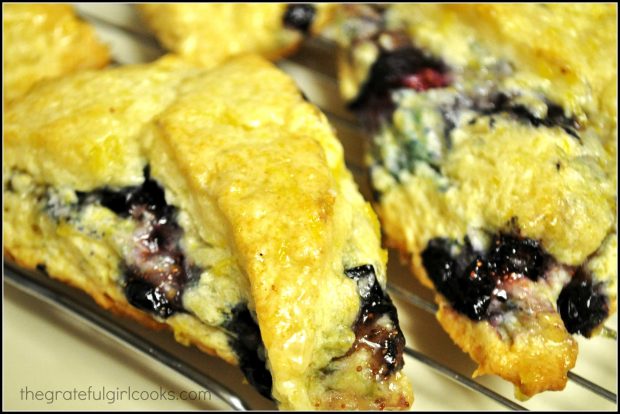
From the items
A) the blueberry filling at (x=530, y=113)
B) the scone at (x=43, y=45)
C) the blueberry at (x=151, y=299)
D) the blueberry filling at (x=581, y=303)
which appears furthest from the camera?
the scone at (x=43, y=45)

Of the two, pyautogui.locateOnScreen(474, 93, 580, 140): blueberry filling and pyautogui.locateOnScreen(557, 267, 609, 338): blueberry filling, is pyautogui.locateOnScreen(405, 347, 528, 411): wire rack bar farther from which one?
pyautogui.locateOnScreen(474, 93, 580, 140): blueberry filling

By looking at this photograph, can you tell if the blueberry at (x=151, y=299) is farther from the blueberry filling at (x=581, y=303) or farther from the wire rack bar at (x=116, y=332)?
the blueberry filling at (x=581, y=303)

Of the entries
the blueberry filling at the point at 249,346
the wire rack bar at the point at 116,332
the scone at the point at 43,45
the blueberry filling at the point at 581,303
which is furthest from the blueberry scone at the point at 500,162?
the scone at the point at 43,45

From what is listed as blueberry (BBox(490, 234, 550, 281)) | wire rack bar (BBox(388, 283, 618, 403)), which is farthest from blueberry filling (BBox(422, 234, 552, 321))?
wire rack bar (BBox(388, 283, 618, 403))

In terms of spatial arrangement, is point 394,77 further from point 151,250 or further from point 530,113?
point 151,250

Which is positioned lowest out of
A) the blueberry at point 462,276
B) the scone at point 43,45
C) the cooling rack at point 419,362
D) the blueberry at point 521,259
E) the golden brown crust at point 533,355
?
the cooling rack at point 419,362

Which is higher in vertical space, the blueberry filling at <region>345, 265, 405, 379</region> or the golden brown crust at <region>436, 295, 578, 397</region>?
the blueberry filling at <region>345, 265, 405, 379</region>

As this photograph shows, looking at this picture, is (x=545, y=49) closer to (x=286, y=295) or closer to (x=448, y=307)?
(x=448, y=307)

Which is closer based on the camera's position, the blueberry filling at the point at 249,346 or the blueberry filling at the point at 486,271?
the blueberry filling at the point at 249,346

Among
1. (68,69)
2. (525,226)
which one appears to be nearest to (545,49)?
(525,226)
